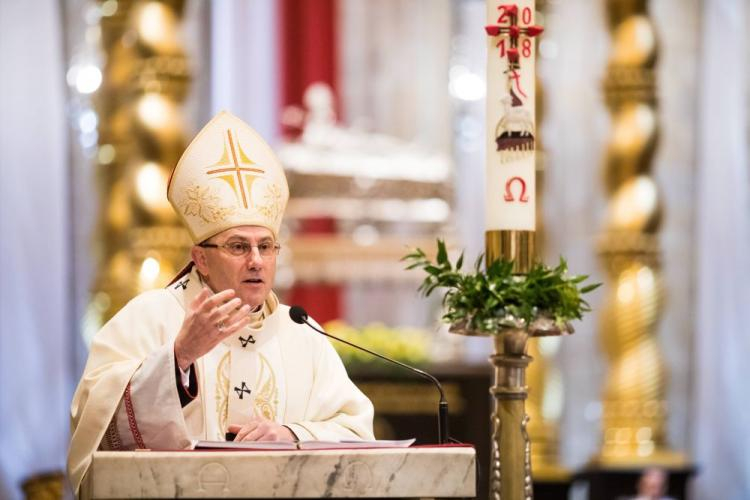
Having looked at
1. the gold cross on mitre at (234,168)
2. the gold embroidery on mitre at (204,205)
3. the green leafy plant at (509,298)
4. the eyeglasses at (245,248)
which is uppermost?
the gold cross on mitre at (234,168)

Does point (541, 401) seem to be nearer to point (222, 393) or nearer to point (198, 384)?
point (222, 393)

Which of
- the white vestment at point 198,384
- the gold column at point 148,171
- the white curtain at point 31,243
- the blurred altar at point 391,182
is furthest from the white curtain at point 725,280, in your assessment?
the white vestment at point 198,384

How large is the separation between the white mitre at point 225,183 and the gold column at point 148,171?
422 centimetres

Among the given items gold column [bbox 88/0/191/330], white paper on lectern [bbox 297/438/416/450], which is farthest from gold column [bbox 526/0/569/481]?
white paper on lectern [bbox 297/438/416/450]

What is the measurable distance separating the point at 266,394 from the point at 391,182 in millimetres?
5062

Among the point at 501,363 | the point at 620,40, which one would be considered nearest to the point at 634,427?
the point at 620,40

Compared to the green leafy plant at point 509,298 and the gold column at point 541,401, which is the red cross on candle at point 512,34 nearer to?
the green leafy plant at point 509,298

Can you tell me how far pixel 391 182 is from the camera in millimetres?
9086

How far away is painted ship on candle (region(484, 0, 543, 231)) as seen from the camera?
3941 millimetres

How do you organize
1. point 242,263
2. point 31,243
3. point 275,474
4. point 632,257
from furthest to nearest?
point 31,243 < point 632,257 < point 242,263 < point 275,474

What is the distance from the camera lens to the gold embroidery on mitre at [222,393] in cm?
404

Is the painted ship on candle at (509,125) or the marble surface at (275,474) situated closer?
the marble surface at (275,474)

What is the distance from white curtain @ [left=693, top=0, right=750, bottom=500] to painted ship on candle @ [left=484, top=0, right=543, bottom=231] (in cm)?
620

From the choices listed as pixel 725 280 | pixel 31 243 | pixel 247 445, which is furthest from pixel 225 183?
pixel 725 280
